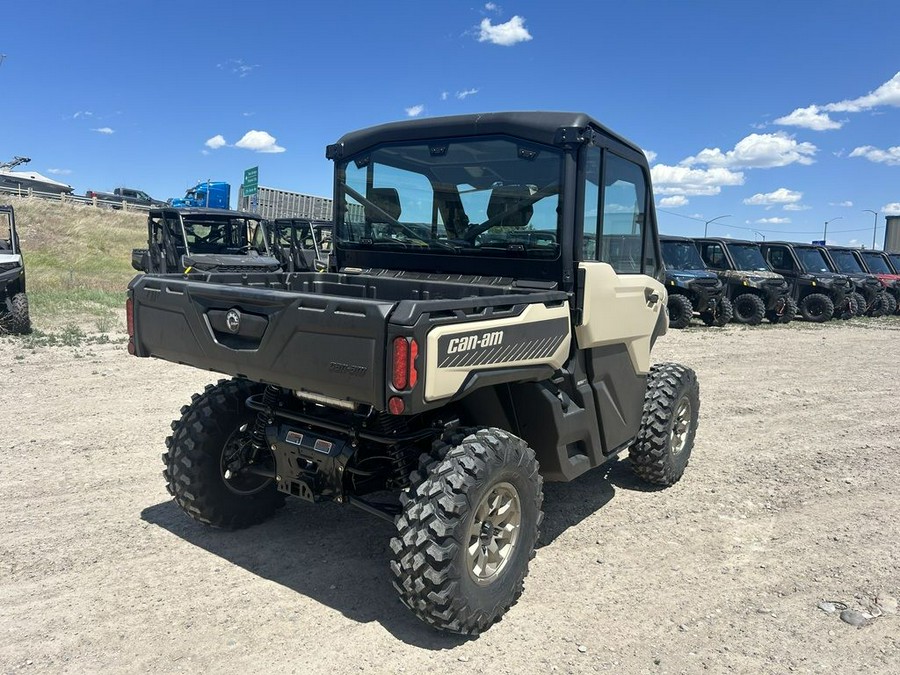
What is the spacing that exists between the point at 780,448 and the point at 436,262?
3.95 metres

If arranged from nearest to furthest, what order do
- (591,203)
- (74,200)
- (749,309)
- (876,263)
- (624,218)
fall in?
(591,203) < (624,218) < (749,309) < (876,263) < (74,200)

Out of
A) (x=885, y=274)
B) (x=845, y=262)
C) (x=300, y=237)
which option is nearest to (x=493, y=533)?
(x=300, y=237)

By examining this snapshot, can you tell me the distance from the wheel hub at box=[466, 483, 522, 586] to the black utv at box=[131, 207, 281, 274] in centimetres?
1014

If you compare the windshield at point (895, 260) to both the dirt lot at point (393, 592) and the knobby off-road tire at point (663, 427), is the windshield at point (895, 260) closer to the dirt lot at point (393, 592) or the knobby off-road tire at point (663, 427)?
the dirt lot at point (393, 592)

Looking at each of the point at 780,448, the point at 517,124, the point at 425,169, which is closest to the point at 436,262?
the point at 425,169

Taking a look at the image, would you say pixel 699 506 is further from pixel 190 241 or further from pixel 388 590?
pixel 190 241

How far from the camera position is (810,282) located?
1806 centimetres

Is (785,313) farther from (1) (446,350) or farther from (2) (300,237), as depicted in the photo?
(1) (446,350)

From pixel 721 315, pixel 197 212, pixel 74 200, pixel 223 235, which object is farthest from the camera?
pixel 74 200

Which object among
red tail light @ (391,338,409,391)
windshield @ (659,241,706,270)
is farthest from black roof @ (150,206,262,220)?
red tail light @ (391,338,409,391)

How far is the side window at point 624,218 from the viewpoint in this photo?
13.1 ft

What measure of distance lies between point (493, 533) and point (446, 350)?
0.98m

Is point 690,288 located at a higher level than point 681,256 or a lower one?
lower

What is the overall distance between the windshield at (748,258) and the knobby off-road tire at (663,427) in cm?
1323
